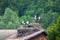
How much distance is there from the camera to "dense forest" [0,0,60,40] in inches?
2101

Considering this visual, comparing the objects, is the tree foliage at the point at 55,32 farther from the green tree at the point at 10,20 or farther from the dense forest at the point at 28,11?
the green tree at the point at 10,20

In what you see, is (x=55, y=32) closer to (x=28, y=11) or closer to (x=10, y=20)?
(x=10, y=20)

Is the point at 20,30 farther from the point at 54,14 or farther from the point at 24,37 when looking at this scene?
the point at 54,14

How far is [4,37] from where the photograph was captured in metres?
34.8

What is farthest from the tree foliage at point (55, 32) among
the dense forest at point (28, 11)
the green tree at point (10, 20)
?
the green tree at point (10, 20)

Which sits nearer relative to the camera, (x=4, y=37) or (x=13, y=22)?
(x=4, y=37)

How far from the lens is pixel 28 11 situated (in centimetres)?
7425

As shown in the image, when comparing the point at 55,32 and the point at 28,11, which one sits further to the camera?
the point at 28,11

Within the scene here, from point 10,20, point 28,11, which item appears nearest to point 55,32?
point 10,20

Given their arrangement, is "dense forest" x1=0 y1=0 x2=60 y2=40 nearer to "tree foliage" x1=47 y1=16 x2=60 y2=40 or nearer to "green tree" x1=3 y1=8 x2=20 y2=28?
"green tree" x1=3 y1=8 x2=20 y2=28

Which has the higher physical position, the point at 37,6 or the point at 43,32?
the point at 43,32

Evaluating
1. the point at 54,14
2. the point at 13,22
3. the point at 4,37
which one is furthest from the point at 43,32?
the point at 54,14

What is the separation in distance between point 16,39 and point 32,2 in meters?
44.6

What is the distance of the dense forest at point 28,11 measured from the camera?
2101 inches
